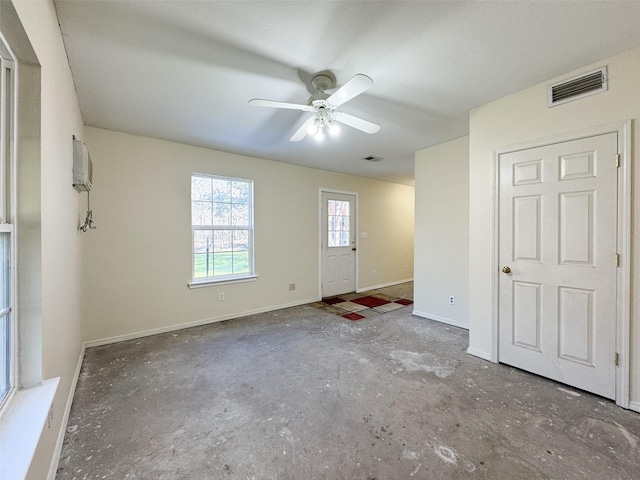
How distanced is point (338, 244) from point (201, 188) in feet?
8.71

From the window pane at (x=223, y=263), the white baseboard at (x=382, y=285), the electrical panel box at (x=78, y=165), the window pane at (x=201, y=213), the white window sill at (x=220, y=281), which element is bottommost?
the white baseboard at (x=382, y=285)

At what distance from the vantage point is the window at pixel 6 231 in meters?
1.09

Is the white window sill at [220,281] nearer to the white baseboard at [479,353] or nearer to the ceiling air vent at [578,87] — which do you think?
the white baseboard at [479,353]

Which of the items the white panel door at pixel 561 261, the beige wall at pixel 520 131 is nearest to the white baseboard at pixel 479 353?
the beige wall at pixel 520 131

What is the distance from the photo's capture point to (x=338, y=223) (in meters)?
5.27

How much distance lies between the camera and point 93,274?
9.78 feet

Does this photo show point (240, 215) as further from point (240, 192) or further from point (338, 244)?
point (338, 244)

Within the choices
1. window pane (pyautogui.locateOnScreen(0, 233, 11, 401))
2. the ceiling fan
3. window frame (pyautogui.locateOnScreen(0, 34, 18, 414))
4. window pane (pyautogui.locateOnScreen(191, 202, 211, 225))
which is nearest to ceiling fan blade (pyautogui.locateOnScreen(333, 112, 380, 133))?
the ceiling fan

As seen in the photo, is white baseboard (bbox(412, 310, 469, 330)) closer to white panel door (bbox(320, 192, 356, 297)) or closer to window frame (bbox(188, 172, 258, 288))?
Answer: white panel door (bbox(320, 192, 356, 297))

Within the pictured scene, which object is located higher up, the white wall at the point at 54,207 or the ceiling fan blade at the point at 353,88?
the ceiling fan blade at the point at 353,88

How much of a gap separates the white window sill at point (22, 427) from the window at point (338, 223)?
4217mm

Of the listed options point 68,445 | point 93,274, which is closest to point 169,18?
point 68,445

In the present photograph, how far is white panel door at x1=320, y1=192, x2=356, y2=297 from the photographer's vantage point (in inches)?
198

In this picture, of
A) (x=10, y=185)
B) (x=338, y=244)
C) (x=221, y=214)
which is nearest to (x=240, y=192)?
(x=221, y=214)
